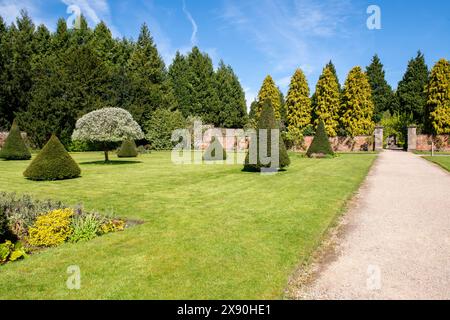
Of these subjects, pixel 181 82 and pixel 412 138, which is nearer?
pixel 412 138

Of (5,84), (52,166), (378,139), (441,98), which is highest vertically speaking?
(5,84)

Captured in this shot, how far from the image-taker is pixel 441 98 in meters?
41.1

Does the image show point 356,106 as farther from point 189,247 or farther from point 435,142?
point 189,247

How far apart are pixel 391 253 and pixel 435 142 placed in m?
43.5

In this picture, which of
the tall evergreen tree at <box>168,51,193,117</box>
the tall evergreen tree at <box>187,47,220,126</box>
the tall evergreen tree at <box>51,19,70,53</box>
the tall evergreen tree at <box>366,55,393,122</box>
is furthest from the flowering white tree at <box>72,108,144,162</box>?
the tall evergreen tree at <box>366,55,393,122</box>

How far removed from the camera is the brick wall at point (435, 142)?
41119 millimetres

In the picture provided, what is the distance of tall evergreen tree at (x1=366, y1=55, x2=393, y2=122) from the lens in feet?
218

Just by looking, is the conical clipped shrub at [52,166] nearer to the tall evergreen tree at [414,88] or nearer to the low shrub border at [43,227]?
the low shrub border at [43,227]

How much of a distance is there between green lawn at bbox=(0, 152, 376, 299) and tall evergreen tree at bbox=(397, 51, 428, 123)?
56286 millimetres

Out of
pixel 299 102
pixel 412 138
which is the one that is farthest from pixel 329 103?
pixel 412 138

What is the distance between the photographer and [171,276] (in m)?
4.94

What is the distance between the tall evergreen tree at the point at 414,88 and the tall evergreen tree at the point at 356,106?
57.4 feet

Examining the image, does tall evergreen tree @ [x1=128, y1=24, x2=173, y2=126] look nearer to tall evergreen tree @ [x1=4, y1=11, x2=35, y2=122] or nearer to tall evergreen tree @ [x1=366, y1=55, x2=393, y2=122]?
tall evergreen tree @ [x1=4, y1=11, x2=35, y2=122]

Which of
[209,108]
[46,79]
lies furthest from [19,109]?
[209,108]
